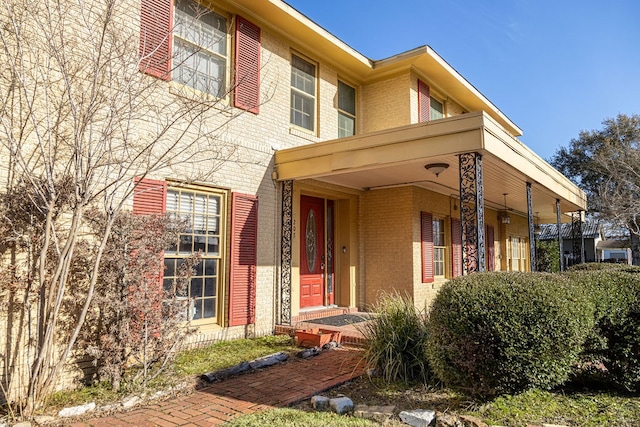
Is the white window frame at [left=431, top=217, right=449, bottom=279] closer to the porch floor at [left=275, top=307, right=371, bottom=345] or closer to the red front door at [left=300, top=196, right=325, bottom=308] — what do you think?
the porch floor at [left=275, top=307, right=371, bottom=345]

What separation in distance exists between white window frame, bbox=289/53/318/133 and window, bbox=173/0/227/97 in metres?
1.74

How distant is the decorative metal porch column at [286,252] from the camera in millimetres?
8062

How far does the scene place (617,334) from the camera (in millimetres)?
4652

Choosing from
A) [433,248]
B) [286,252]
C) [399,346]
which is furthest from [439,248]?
[399,346]

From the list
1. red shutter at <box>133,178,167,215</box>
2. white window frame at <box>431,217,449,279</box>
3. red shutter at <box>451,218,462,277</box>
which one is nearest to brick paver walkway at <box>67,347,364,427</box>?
red shutter at <box>133,178,167,215</box>

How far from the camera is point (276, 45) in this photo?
853cm

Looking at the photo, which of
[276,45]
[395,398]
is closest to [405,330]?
[395,398]

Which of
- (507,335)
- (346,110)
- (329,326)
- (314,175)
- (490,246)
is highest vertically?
(346,110)

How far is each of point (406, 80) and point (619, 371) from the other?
789cm

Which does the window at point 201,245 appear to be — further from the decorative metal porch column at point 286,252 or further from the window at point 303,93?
the window at point 303,93

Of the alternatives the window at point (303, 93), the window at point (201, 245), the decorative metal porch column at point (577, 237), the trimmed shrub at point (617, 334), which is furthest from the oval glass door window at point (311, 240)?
the decorative metal porch column at point (577, 237)

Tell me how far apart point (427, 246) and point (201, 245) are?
556cm

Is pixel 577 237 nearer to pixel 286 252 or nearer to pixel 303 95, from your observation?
pixel 303 95

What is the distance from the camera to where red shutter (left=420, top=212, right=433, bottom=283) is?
10.1 meters
